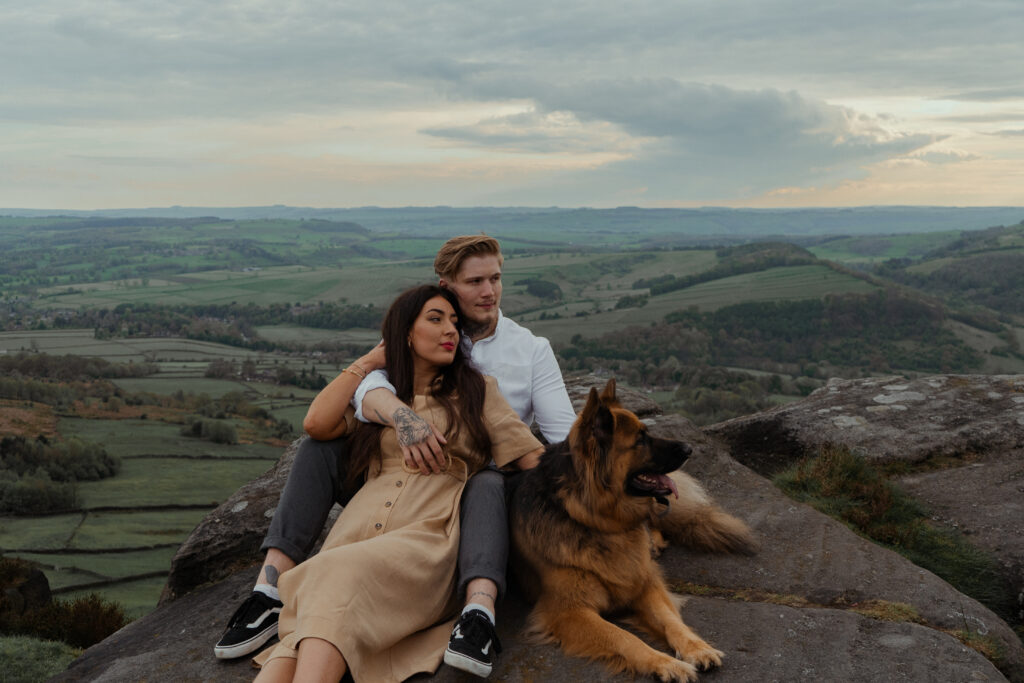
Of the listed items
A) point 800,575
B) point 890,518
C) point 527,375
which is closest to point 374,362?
point 527,375

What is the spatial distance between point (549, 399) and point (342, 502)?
6.06 ft

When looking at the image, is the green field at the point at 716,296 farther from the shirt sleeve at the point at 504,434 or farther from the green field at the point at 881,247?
the shirt sleeve at the point at 504,434

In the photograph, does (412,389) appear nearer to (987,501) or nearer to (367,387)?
(367,387)

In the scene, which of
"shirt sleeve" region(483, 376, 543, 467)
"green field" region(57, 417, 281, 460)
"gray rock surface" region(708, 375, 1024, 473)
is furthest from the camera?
"green field" region(57, 417, 281, 460)

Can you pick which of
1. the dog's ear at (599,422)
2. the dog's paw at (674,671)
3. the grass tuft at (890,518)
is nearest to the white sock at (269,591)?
the dog's ear at (599,422)

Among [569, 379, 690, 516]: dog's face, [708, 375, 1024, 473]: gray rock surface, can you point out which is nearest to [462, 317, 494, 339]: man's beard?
[569, 379, 690, 516]: dog's face

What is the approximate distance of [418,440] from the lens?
4699mm

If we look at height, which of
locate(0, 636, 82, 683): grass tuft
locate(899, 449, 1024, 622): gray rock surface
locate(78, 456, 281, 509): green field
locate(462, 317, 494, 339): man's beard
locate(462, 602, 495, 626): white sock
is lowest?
locate(78, 456, 281, 509): green field

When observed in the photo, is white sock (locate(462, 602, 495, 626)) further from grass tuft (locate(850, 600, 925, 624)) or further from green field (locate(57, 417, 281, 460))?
green field (locate(57, 417, 281, 460))

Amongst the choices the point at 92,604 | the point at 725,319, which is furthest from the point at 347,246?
the point at 92,604

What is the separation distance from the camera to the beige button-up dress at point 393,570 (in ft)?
13.0

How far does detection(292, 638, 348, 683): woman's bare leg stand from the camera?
370cm

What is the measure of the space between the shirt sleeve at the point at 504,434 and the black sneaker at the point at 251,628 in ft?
5.88

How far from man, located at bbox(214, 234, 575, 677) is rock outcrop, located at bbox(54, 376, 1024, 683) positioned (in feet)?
0.94
